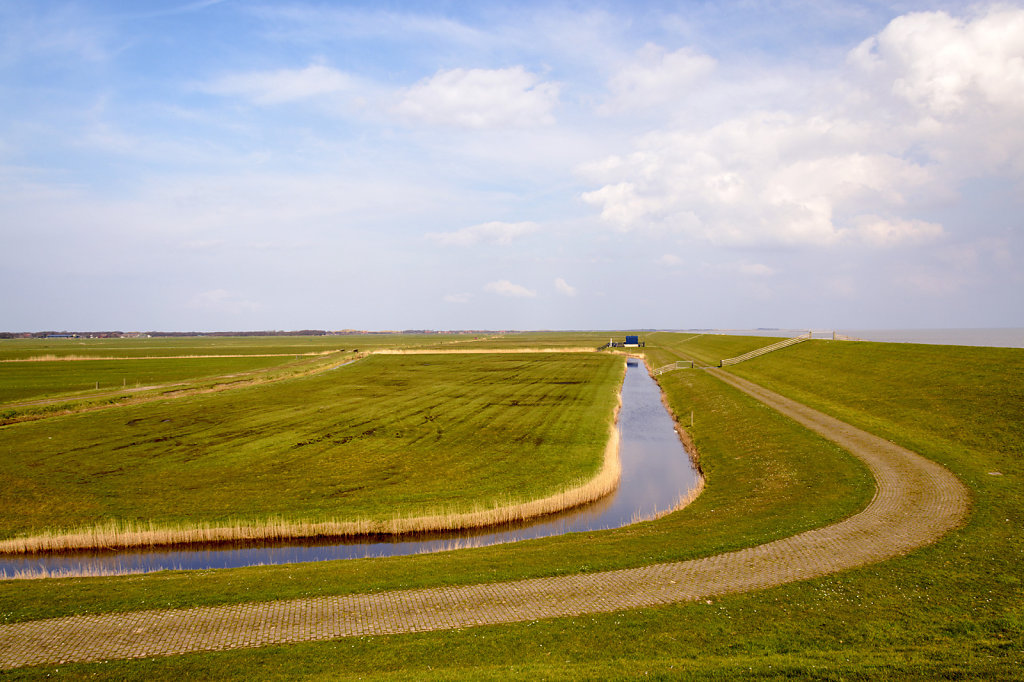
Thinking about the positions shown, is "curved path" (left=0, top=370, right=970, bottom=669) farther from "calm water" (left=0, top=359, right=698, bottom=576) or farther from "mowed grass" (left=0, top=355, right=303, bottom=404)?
"mowed grass" (left=0, top=355, right=303, bottom=404)

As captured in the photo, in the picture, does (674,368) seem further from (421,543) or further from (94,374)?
(94,374)

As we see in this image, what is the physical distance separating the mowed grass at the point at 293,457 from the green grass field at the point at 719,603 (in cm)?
875

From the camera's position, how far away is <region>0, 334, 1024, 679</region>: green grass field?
446 inches

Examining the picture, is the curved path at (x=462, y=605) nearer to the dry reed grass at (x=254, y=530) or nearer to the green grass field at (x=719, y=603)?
the green grass field at (x=719, y=603)

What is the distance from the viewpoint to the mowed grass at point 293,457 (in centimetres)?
2730

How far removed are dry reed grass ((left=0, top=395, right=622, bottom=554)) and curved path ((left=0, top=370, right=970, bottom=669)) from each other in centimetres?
949

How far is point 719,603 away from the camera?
46.5 feet

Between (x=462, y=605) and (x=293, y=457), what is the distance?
25361 mm

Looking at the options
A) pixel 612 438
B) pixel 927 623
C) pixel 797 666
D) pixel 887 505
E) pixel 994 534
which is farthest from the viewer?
pixel 612 438

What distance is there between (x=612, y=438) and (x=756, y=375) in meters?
40.2

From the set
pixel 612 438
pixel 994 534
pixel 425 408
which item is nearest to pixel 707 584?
pixel 994 534

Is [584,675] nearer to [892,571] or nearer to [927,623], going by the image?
[927,623]

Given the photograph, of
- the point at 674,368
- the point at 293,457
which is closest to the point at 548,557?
the point at 293,457

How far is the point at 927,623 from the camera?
489 inches
